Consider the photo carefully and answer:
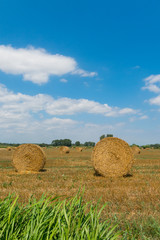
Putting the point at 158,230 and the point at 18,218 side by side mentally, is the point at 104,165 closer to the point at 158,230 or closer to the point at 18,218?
the point at 158,230

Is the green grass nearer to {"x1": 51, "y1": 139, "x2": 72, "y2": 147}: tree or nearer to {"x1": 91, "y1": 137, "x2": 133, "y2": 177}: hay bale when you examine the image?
{"x1": 91, "y1": 137, "x2": 133, "y2": 177}: hay bale

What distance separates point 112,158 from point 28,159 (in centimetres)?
661

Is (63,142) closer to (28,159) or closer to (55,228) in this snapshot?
(28,159)

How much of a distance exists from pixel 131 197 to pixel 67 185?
3.40m

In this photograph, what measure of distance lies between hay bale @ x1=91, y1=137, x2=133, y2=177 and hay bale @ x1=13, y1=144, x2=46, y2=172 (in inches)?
185

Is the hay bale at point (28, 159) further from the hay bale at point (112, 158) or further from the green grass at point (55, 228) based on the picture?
the green grass at point (55, 228)

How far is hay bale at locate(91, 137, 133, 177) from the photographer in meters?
14.7

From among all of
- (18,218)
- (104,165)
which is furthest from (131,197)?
(104,165)

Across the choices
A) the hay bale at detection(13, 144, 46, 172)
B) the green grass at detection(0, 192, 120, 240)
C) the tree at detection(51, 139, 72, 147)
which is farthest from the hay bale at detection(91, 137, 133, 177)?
the tree at detection(51, 139, 72, 147)

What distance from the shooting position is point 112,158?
1514 cm

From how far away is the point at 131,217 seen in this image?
232 inches

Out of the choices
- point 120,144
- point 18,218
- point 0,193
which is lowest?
point 0,193

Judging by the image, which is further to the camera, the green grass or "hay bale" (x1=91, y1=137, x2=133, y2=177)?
"hay bale" (x1=91, y1=137, x2=133, y2=177)

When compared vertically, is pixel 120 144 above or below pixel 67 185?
above
